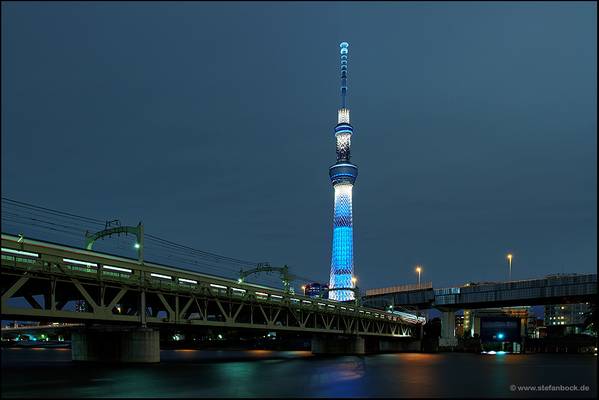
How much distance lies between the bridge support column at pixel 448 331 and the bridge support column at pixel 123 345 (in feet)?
378

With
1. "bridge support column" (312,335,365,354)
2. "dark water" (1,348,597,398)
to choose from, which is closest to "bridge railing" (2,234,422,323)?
"dark water" (1,348,597,398)

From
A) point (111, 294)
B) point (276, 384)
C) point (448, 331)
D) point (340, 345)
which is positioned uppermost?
point (111, 294)

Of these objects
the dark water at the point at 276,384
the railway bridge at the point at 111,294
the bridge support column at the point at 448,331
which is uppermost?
the railway bridge at the point at 111,294

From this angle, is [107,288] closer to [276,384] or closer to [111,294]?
[111,294]

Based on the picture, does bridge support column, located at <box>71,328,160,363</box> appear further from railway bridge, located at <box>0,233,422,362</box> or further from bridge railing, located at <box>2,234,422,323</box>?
bridge railing, located at <box>2,234,422,323</box>

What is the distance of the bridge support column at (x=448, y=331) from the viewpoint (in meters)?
164

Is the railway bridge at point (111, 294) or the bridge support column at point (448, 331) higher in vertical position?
the railway bridge at point (111, 294)

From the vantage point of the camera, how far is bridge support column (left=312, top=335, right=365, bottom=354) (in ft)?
419

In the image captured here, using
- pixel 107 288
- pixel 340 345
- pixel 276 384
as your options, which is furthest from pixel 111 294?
pixel 340 345

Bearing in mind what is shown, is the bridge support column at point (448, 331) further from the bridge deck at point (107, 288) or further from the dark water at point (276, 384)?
the dark water at point (276, 384)

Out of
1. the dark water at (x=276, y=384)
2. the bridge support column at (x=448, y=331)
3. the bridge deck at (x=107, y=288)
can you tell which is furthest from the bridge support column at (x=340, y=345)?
the dark water at (x=276, y=384)

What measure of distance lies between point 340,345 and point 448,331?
1976 inches

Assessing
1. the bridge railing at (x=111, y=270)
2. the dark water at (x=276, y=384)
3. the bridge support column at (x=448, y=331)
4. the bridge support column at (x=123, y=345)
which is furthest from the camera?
the bridge support column at (x=448, y=331)

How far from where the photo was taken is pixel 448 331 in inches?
6555
